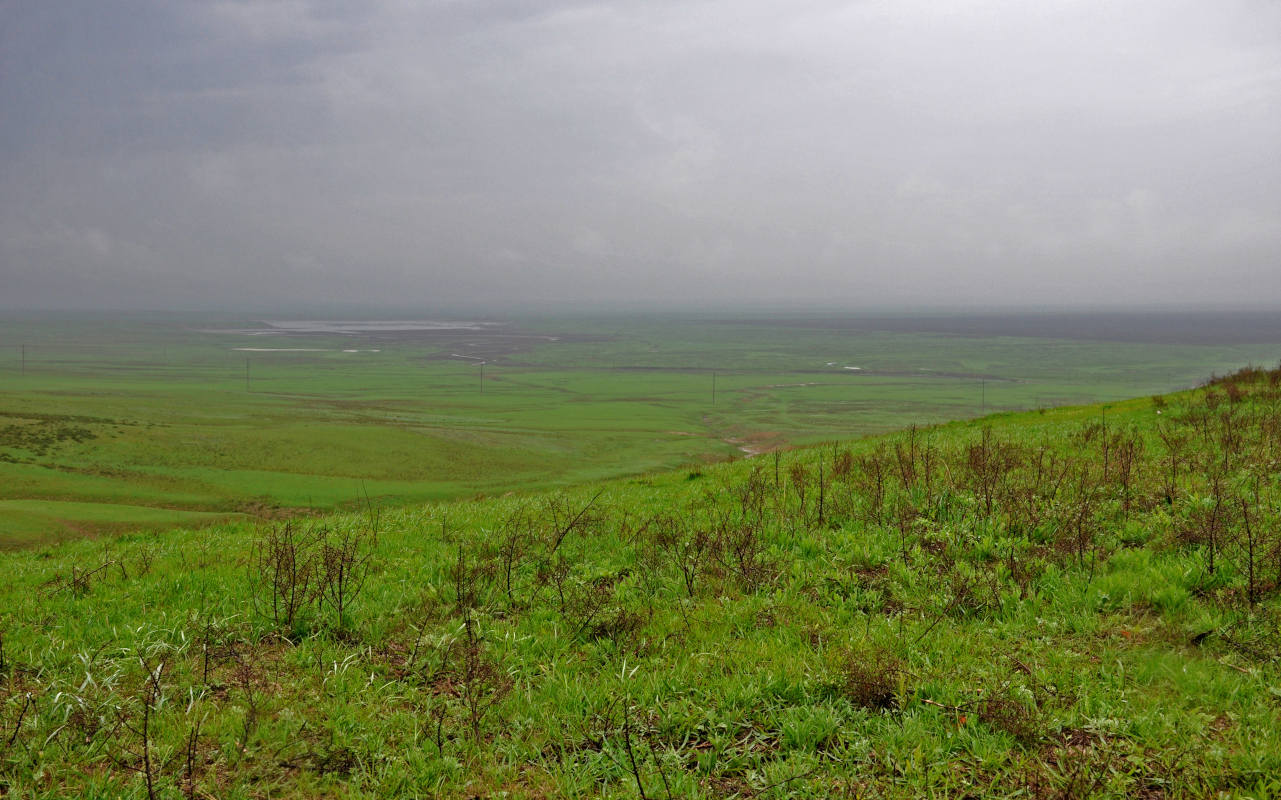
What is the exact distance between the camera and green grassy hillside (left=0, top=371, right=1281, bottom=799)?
17.1 feet

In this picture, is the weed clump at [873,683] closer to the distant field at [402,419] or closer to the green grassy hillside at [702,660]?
the green grassy hillside at [702,660]

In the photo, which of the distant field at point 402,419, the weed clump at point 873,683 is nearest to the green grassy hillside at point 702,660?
the weed clump at point 873,683

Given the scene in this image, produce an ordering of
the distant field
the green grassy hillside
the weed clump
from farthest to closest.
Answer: the distant field < the weed clump < the green grassy hillside

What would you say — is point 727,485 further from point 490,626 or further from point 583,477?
point 583,477

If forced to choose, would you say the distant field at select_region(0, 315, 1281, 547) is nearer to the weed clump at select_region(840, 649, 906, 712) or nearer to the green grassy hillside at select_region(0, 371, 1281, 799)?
the green grassy hillside at select_region(0, 371, 1281, 799)

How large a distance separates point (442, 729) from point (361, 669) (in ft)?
5.25

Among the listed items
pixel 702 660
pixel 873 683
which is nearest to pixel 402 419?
pixel 702 660

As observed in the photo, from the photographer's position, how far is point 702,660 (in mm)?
6844

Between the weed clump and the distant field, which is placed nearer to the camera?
the weed clump

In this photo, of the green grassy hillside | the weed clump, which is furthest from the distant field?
the weed clump

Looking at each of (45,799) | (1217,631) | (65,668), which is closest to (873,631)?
(1217,631)

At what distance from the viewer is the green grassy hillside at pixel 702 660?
5207mm

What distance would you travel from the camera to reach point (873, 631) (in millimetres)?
7320

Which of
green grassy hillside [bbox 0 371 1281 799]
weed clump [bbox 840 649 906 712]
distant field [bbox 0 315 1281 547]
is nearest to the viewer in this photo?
green grassy hillside [bbox 0 371 1281 799]
